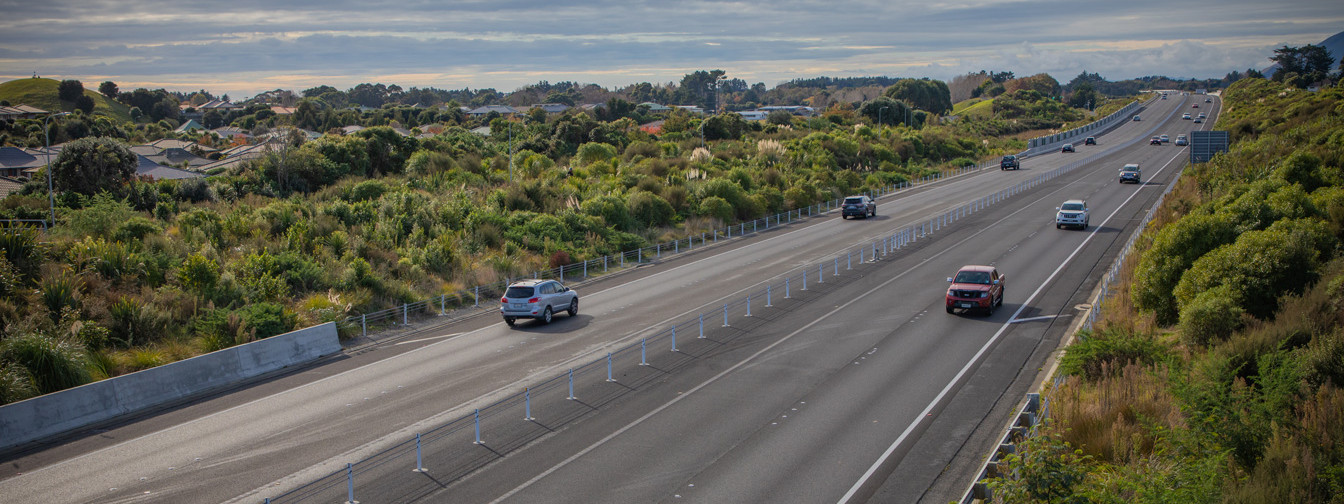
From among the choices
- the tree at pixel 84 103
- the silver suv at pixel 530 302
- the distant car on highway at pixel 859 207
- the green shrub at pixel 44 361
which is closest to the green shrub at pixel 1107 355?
the silver suv at pixel 530 302

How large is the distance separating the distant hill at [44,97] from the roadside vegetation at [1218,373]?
14657 centimetres

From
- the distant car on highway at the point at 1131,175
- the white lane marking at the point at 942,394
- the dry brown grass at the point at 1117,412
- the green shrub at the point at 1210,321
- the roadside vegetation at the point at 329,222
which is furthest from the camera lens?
the distant car on highway at the point at 1131,175

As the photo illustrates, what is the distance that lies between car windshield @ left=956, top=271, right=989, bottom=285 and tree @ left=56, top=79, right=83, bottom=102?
152m

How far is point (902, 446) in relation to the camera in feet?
49.8

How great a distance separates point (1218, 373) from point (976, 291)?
34.4 ft

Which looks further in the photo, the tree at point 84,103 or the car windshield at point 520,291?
the tree at point 84,103

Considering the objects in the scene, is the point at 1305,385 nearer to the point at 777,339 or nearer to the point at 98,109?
the point at 777,339

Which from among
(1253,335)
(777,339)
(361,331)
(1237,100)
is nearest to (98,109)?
(361,331)

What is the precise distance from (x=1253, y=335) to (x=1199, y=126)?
401ft

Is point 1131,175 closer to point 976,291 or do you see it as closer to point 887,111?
point 976,291

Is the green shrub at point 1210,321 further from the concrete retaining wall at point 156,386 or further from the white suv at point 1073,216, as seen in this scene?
the white suv at point 1073,216

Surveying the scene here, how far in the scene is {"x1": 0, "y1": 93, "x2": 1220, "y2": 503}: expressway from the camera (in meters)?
13.7

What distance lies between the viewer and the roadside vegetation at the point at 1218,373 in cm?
1103

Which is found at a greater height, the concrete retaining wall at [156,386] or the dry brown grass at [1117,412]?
the dry brown grass at [1117,412]
